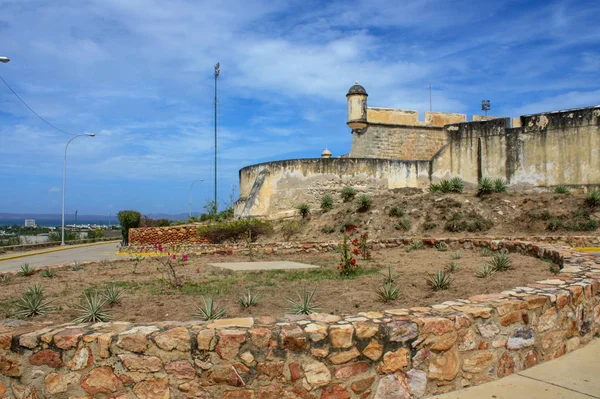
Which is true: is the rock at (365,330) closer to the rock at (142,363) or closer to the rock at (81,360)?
the rock at (142,363)

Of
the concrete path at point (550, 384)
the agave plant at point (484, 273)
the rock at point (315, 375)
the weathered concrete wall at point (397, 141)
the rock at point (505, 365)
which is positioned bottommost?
the concrete path at point (550, 384)

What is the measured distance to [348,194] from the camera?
23.1 meters

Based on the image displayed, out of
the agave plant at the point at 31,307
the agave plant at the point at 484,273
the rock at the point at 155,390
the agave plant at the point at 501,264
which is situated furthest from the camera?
the agave plant at the point at 501,264

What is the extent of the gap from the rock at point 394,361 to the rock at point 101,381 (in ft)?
7.22

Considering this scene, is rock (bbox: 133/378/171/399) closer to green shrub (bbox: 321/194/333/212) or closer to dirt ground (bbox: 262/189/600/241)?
dirt ground (bbox: 262/189/600/241)

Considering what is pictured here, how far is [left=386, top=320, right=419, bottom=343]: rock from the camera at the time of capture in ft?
13.7

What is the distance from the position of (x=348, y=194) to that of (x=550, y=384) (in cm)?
1879

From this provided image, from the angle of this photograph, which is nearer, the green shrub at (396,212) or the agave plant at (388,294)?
the agave plant at (388,294)

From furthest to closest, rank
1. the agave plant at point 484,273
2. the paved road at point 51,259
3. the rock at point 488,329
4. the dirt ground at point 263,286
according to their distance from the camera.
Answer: the paved road at point 51,259, the agave plant at point 484,273, the dirt ground at point 263,286, the rock at point 488,329

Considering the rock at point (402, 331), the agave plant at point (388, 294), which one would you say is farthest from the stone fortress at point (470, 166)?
the rock at point (402, 331)

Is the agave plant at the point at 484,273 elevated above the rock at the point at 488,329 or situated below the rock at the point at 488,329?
above

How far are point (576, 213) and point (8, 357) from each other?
18.7 m

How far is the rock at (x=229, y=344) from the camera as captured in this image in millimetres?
3990

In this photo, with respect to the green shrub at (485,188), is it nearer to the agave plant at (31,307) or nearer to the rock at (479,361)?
the rock at (479,361)
